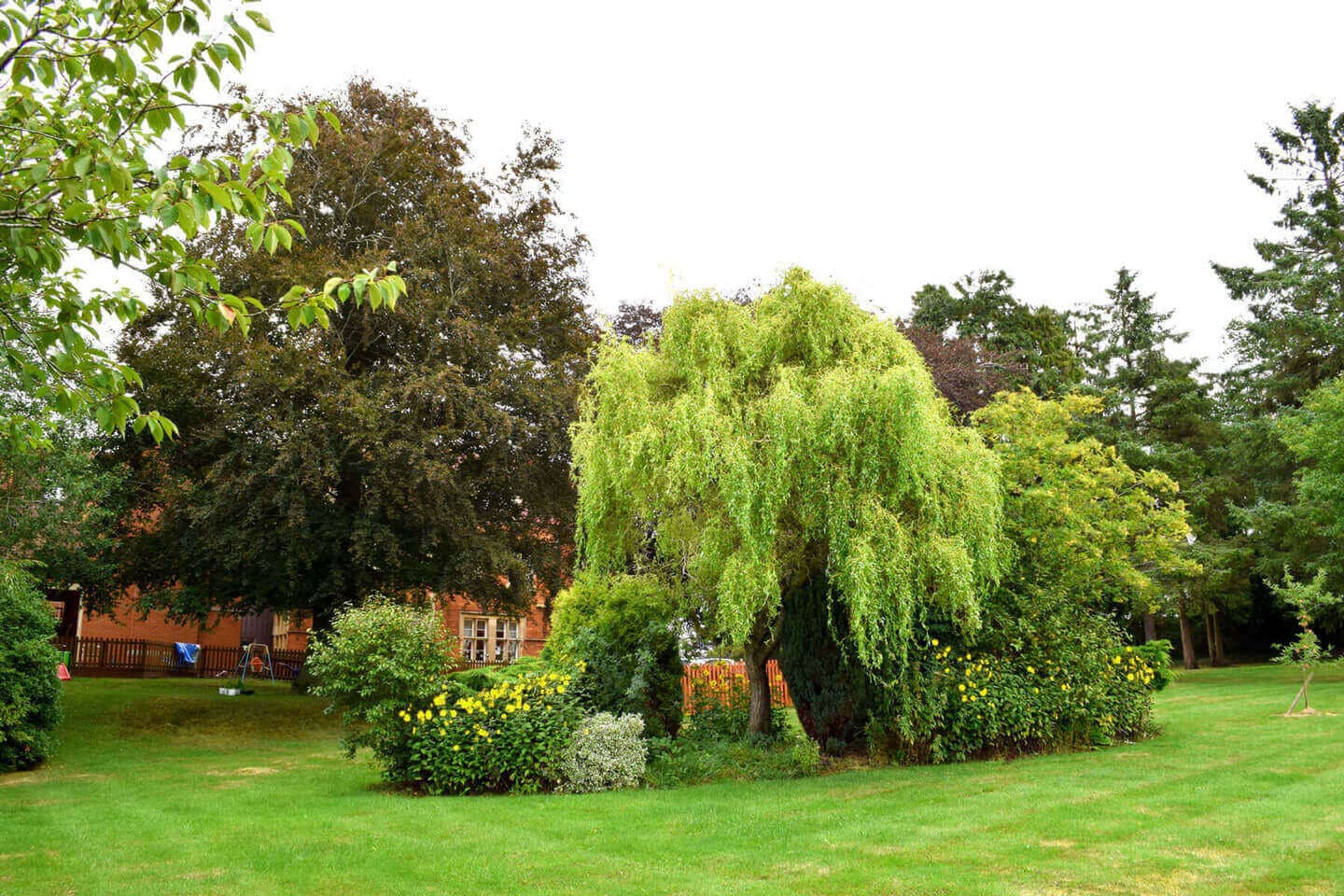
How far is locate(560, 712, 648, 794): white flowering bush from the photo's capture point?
1181cm

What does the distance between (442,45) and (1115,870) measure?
935cm

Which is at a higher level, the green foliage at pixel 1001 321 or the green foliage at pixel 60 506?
the green foliage at pixel 1001 321

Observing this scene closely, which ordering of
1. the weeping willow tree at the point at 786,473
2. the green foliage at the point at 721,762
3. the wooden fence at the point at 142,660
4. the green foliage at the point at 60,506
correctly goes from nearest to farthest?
the weeping willow tree at the point at 786,473, the green foliage at the point at 721,762, the green foliage at the point at 60,506, the wooden fence at the point at 142,660

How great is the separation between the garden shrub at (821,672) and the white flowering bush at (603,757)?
3.08 m

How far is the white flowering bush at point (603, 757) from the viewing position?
11.8 metres

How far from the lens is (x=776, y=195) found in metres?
16.6

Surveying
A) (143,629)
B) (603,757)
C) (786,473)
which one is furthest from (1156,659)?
(143,629)

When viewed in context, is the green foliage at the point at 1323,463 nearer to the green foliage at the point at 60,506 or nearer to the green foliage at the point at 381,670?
the green foliage at the point at 381,670

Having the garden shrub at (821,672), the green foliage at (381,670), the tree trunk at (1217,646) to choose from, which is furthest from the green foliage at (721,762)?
the tree trunk at (1217,646)

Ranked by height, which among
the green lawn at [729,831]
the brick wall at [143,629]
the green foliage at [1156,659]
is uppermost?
the brick wall at [143,629]

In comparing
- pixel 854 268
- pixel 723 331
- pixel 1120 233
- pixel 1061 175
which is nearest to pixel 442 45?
pixel 723 331

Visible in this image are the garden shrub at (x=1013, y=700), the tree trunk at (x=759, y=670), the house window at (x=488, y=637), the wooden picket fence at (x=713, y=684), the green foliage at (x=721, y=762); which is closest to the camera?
the green foliage at (x=721, y=762)

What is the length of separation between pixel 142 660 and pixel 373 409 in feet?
64.4

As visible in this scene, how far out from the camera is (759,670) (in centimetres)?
1420
